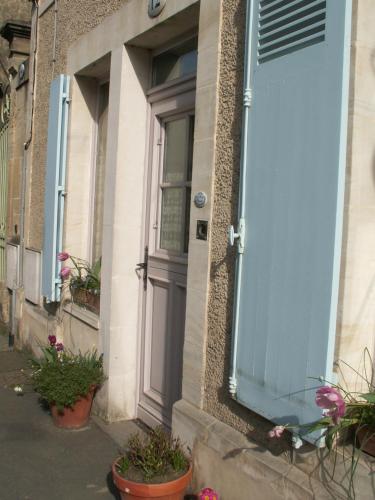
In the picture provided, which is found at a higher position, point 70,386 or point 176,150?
point 176,150

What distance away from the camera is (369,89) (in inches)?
94.3

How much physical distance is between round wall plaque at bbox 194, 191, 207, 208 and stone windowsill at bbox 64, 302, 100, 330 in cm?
165

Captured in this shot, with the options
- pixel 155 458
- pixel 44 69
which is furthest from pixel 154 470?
pixel 44 69

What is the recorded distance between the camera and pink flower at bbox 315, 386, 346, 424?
7.06ft

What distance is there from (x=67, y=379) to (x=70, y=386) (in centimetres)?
6

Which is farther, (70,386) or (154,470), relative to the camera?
(70,386)

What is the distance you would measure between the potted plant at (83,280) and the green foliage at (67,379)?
2.02ft

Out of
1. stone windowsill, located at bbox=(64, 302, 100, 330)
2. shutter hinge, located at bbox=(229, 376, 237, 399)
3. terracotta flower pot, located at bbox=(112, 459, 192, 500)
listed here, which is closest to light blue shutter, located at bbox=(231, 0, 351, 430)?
shutter hinge, located at bbox=(229, 376, 237, 399)

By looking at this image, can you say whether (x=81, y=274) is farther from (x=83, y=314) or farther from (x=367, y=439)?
(x=367, y=439)

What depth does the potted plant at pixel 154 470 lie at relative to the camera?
2.92 m

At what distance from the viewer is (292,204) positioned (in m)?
2.56

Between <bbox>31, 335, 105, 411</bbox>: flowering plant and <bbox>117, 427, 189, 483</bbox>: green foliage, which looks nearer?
<bbox>117, 427, 189, 483</bbox>: green foliage

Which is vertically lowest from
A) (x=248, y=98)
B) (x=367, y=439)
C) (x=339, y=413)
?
(x=367, y=439)

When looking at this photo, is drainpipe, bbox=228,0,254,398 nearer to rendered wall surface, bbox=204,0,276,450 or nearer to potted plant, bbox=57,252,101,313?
rendered wall surface, bbox=204,0,276,450
